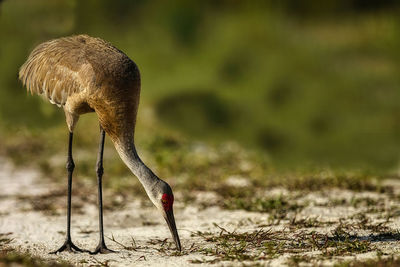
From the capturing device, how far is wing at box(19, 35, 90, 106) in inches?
217

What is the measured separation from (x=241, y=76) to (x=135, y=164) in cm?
1017

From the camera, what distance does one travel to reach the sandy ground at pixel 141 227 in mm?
4914

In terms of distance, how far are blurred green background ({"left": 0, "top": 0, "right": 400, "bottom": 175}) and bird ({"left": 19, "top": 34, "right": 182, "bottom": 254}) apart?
8.23ft

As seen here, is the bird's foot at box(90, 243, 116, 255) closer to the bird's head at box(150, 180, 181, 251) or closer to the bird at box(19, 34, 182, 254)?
the bird at box(19, 34, 182, 254)

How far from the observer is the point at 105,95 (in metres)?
5.25

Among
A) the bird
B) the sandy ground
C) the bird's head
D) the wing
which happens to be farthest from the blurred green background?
the bird's head

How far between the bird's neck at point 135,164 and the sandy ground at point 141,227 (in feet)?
1.78

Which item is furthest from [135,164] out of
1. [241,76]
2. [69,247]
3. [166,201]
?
[241,76]

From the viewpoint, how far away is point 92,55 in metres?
5.46

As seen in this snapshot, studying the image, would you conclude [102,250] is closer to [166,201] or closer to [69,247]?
[69,247]

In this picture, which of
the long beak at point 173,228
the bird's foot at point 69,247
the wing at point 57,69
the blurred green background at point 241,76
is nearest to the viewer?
the long beak at point 173,228

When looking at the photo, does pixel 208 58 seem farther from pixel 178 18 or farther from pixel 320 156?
pixel 320 156

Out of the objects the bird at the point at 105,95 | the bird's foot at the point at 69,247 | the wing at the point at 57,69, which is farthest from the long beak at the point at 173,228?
the wing at the point at 57,69

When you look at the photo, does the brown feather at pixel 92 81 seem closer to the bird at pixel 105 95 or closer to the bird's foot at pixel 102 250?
the bird at pixel 105 95
